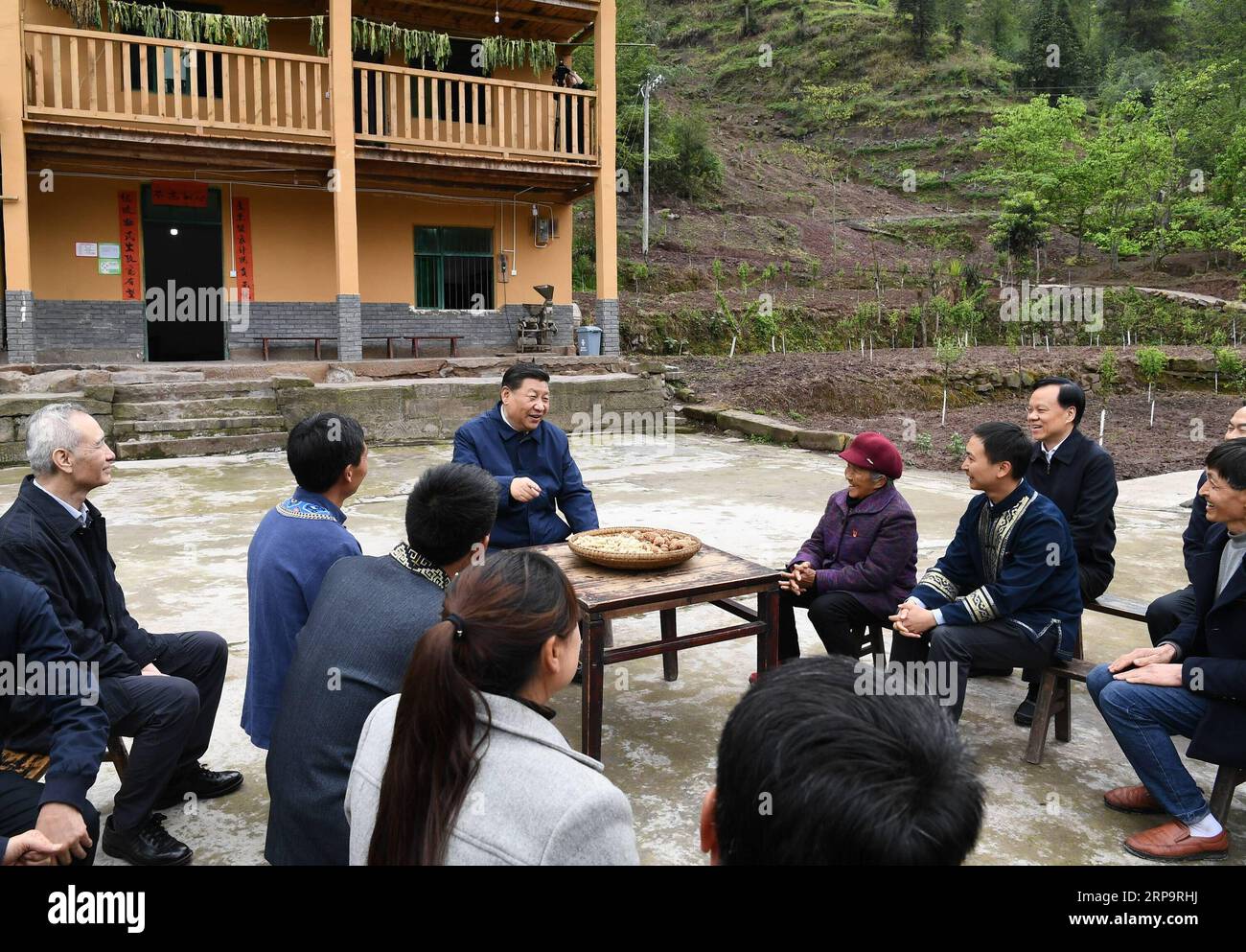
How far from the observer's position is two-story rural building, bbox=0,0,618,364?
11625mm

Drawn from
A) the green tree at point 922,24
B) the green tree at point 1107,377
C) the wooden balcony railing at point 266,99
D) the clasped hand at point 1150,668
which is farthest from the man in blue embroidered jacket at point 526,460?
the green tree at point 922,24

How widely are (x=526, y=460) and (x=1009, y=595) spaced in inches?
84.5

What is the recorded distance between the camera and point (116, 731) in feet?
9.32

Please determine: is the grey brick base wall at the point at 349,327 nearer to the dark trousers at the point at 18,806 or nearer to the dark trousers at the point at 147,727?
the dark trousers at the point at 147,727

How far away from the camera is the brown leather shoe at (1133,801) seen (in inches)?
124

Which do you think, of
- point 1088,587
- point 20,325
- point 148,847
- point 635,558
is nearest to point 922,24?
point 20,325

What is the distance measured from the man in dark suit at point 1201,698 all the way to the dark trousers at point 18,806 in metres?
2.93

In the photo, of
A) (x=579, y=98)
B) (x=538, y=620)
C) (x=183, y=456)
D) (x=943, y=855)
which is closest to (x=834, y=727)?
(x=943, y=855)

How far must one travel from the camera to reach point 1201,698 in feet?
9.57

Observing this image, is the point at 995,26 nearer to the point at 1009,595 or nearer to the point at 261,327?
the point at 261,327

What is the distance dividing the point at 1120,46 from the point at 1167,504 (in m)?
42.2

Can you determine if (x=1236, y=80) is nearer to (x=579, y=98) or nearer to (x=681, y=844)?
(x=579, y=98)

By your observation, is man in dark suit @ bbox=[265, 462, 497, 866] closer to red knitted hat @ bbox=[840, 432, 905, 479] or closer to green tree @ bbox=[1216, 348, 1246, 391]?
red knitted hat @ bbox=[840, 432, 905, 479]

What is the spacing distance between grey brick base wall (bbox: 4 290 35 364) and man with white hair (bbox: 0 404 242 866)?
1000 centimetres
